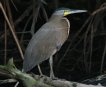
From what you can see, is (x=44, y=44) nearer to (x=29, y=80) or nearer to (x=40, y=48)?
(x=40, y=48)

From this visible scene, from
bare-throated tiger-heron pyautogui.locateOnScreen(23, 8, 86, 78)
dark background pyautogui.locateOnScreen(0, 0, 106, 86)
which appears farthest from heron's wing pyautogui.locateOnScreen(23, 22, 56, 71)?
dark background pyautogui.locateOnScreen(0, 0, 106, 86)

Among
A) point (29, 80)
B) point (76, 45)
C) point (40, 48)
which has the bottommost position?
point (76, 45)

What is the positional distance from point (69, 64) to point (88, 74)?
32 cm

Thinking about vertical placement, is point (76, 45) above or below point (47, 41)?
below

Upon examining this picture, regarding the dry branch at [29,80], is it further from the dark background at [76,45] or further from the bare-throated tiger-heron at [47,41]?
the dark background at [76,45]

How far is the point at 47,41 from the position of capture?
330cm

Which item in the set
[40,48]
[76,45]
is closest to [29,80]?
[40,48]

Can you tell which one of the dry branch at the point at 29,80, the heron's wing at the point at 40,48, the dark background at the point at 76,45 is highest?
the heron's wing at the point at 40,48

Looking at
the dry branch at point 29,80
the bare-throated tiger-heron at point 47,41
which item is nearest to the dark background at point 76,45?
the bare-throated tiger-heron at point 47,41

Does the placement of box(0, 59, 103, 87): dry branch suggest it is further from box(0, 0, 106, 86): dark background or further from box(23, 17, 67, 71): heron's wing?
box(0, 0, 106, 86): dark background

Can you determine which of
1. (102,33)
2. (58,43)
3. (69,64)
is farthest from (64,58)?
(58,43)

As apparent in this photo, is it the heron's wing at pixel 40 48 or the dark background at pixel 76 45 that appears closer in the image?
the heron's wing at pixel 40 48

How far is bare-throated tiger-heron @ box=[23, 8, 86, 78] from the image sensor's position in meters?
3.22

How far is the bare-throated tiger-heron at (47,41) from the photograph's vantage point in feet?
10.6
